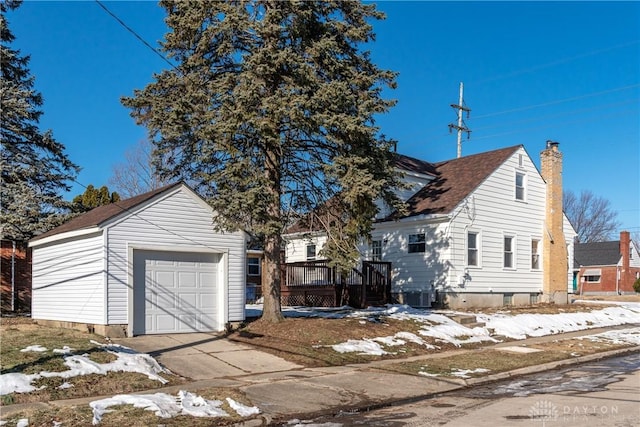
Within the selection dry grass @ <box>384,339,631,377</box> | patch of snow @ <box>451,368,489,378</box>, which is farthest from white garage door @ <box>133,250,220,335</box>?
patch of snow @ <box>451,368,489,378</box>

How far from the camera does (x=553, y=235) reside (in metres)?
28.0

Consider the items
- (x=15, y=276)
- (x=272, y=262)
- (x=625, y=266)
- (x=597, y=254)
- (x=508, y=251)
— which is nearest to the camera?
(x=272, y=262)

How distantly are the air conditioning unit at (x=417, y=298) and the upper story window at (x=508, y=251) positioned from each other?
459 cm

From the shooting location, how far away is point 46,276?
657 inches

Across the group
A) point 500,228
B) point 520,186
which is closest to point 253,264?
point 500,228

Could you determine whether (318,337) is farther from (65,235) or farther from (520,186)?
(520,186)

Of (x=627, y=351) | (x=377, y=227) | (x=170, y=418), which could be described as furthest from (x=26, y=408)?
(x=377, y=227)

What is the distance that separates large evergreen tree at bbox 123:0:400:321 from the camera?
14312 millimetres

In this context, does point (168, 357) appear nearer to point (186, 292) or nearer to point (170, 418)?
point (186, 292)

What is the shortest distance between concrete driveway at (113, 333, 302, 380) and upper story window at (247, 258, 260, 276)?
2138cm

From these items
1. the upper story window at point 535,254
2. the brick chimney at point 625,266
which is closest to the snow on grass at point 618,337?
the upper story window at point 535,254

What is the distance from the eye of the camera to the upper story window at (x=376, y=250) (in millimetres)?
26359

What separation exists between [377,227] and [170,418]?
19.1 metres

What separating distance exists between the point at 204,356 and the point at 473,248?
584 inches
